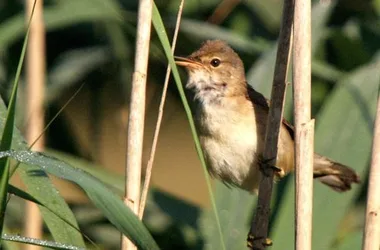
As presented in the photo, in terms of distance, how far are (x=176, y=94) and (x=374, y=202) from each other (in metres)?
2.17

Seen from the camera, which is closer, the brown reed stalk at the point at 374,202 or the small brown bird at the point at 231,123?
the brown reed stalk at the point at 374,202

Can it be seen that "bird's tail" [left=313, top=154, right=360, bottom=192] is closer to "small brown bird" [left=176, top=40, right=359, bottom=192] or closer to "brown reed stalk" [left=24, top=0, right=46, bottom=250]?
"small brown bird" [left=176, top=40, right=359, bottom=192]

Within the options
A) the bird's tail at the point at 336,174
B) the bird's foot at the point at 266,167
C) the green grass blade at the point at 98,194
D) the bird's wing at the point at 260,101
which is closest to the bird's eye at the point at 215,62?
the bird's wing at the point at 260,101

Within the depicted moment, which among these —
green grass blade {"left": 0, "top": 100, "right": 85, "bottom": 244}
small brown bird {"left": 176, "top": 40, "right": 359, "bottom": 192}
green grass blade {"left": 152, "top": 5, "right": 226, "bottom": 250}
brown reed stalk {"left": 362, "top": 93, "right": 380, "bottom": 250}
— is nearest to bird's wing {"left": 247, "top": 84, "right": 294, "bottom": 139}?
small brown bird {"left": 176, "top": 40, "right": 359, "bottom": 192}

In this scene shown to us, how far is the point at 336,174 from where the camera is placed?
2975 millimetres

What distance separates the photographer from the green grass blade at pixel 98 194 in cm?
178

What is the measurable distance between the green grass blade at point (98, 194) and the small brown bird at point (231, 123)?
909 millimetres

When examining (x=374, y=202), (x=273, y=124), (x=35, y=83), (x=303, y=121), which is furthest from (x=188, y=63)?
(x=374, y=202)

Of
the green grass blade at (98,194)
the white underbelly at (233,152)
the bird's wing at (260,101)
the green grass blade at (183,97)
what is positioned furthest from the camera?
the bird's wing at (260,101)

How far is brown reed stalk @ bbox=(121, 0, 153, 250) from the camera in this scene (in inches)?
81.3

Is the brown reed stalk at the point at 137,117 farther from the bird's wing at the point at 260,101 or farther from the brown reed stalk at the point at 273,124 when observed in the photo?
the bird's wing at the point at 260,101

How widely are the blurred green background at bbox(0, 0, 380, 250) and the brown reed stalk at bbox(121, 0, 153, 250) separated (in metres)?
0.69

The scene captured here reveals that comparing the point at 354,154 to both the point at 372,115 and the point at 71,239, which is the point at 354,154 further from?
the point at 71,239

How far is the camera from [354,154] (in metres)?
2.89
